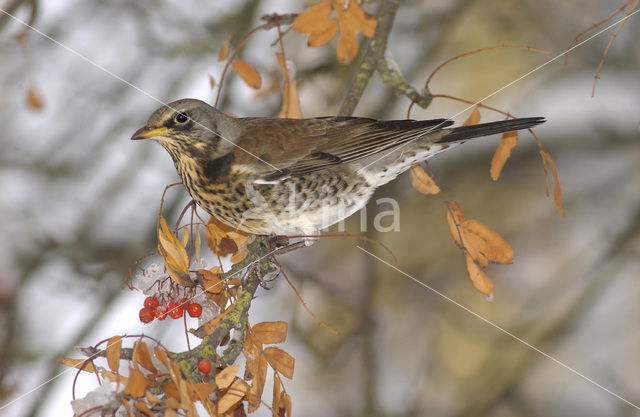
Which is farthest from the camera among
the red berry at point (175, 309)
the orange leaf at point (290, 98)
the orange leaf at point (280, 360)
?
the orange leaf at point (290, 98)

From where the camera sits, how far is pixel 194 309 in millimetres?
1914

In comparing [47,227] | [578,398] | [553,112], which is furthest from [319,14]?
[578,398]

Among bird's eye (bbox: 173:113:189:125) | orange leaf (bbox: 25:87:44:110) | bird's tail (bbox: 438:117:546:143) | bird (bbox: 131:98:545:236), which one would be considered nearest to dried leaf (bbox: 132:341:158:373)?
bird (bbox: 131:98:545:236)

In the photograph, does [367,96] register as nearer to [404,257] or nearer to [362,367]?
Answer: [404,257]

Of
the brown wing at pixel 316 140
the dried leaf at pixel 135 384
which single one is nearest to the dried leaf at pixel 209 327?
the dried leaf at pixel 135 384

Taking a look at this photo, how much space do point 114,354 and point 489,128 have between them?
1.70 meters

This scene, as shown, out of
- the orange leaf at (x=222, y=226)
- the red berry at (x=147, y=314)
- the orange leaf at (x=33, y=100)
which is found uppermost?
the orange leaf at (x=33, y=100)

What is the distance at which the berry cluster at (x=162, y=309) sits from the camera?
74.0 inches

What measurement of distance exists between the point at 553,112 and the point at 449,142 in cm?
197

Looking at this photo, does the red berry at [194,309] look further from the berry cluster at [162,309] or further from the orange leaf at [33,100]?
the orange leaf at [33,100]

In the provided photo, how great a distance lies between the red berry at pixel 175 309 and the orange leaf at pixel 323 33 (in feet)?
3.81

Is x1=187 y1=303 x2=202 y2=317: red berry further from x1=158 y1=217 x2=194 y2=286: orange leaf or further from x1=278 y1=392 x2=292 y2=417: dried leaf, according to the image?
x1=278 y1=392 x2=292 y2=417: dried leaf

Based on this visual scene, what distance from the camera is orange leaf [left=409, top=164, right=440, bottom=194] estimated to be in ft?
7.55

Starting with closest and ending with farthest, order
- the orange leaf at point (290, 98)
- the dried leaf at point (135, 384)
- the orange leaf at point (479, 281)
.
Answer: the dried leaf at point (135, 384)
the orange leaf at point (479, 281)
the orange leaf at point (290, 98)
